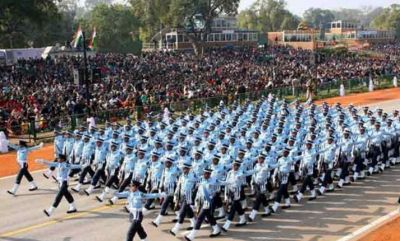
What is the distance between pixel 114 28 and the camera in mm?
90562

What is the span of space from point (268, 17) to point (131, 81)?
10451cm

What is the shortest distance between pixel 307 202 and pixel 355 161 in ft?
10.6

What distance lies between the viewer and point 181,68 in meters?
52.9

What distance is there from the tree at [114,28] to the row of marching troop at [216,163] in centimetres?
6753

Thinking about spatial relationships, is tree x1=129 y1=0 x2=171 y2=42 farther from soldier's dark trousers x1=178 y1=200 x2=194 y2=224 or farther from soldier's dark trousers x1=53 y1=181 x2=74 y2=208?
soldier's dark trousers x1=178 y1=200 x2=194 y2=224

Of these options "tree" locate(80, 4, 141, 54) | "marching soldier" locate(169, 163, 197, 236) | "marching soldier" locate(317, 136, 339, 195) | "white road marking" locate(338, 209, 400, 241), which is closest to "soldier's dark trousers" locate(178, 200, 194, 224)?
"marching soldier" locate(169, 163, 197, 236)

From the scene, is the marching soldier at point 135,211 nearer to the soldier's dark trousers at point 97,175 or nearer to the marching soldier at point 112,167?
the marching soldier at point 112,167

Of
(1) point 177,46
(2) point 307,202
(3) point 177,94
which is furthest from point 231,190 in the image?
(1) point 177,46

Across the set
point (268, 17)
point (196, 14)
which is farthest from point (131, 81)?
point (268, 17)

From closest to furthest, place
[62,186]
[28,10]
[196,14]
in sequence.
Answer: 1. [62,186]
2. [28,10]
3. [196,14]

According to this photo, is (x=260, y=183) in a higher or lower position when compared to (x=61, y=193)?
higher

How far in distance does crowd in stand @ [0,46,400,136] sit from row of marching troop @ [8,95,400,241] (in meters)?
9.46

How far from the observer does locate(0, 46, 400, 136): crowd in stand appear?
30953 mm

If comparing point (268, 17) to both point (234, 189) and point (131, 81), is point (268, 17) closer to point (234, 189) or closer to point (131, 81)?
point (131, 81)
